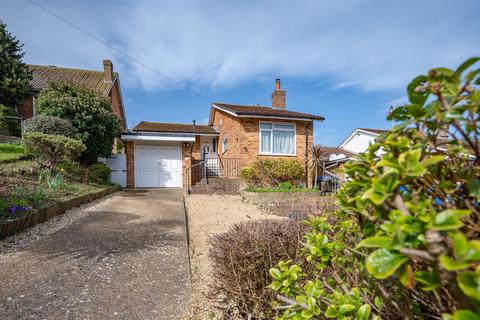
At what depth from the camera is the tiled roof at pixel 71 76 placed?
18203 millimetres

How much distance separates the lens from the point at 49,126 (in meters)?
8.88

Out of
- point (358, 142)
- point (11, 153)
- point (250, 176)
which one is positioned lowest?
point (250, 176)

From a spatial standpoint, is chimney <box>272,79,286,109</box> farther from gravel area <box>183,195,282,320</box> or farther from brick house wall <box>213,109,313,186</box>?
gravel area <box>183,195,282,320</box>

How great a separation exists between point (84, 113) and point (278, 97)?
10615mm

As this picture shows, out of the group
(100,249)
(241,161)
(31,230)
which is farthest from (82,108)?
(100,249)

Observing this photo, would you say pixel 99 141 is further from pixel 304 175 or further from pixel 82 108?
pixel 304 175

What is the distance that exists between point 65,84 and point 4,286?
11026 mm

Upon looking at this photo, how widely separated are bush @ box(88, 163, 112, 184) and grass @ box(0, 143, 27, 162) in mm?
2012

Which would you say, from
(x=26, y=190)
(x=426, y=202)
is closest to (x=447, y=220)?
(x=426, y=202)

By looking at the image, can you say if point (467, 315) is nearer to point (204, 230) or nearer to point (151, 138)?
point (204, 230)

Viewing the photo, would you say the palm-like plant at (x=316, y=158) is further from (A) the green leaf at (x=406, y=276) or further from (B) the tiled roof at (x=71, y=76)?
(B) the tiled roof at (x=71, y=76)

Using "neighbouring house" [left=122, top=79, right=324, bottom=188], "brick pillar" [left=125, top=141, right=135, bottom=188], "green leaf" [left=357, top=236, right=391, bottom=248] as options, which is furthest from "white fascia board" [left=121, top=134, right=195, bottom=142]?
"green leaf" [left=357, top=236, right=391, bottom=248]

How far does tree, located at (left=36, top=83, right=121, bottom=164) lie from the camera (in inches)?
397

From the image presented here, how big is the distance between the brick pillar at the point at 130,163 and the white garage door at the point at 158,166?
0.16 meters
